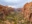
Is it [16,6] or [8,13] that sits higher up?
[16,6]

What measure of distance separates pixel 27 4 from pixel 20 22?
1.31ft

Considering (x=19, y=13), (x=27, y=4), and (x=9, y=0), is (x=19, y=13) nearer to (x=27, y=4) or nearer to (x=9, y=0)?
(x=27, y=4)

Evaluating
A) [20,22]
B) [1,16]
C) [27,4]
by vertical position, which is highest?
[27,4]

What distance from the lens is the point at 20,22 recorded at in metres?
1.57

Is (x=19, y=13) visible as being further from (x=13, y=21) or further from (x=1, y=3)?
(x=1, y=3)

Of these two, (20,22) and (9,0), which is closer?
(20,22)

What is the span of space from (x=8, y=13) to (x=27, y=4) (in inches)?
17.3

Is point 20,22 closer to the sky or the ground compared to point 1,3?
closer to the ground

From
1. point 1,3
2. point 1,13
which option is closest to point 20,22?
point 1,13

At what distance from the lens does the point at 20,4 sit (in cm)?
167

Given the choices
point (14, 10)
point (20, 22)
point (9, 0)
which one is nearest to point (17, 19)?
point (20, 22)

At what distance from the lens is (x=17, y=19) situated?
1605 mm

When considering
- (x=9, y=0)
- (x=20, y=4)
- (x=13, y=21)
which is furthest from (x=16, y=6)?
(x=13, y=21)

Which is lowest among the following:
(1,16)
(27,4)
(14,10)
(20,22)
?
(20,22)
